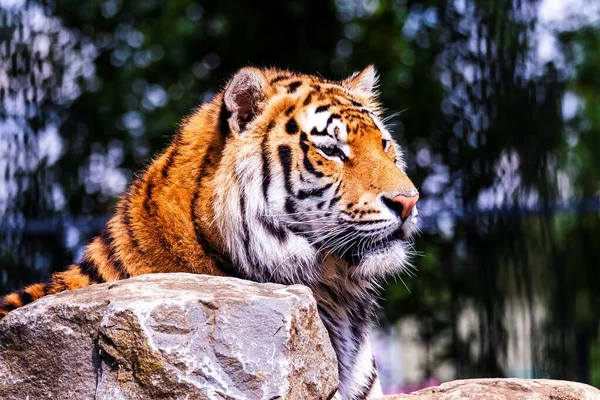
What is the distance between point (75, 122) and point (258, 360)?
3.27 metres

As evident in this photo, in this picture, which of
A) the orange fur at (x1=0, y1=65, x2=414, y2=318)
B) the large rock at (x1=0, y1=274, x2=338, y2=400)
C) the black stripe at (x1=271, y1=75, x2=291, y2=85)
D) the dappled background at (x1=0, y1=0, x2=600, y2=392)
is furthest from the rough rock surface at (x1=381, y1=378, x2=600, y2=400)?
the dappled background at (x1=0, y1=0, x2=600, y2=392)

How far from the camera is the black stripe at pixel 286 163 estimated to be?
81.2 inches

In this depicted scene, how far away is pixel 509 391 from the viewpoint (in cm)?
166

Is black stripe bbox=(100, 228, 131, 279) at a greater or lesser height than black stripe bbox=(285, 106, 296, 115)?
lesser

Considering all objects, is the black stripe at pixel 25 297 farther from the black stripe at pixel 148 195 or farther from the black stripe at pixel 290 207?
the black stripe at pixel 290 207

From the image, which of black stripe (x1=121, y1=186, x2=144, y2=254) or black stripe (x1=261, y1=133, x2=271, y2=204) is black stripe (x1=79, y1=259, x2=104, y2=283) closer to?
black stripe (x1=121, y1=186, x2=144, y2=254)

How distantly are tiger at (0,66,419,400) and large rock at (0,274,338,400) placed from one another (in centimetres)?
42

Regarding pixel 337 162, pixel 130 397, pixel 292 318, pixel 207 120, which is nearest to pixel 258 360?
pixel 292 318

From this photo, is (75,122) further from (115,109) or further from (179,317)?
(179,317)

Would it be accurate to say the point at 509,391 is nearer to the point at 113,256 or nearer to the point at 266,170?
the point at 266,170

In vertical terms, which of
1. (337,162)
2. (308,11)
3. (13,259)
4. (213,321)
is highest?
(308,11)

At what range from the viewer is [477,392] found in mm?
1661

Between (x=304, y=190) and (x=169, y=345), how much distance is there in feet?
2.48

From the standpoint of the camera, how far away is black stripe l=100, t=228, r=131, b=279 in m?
1.94
